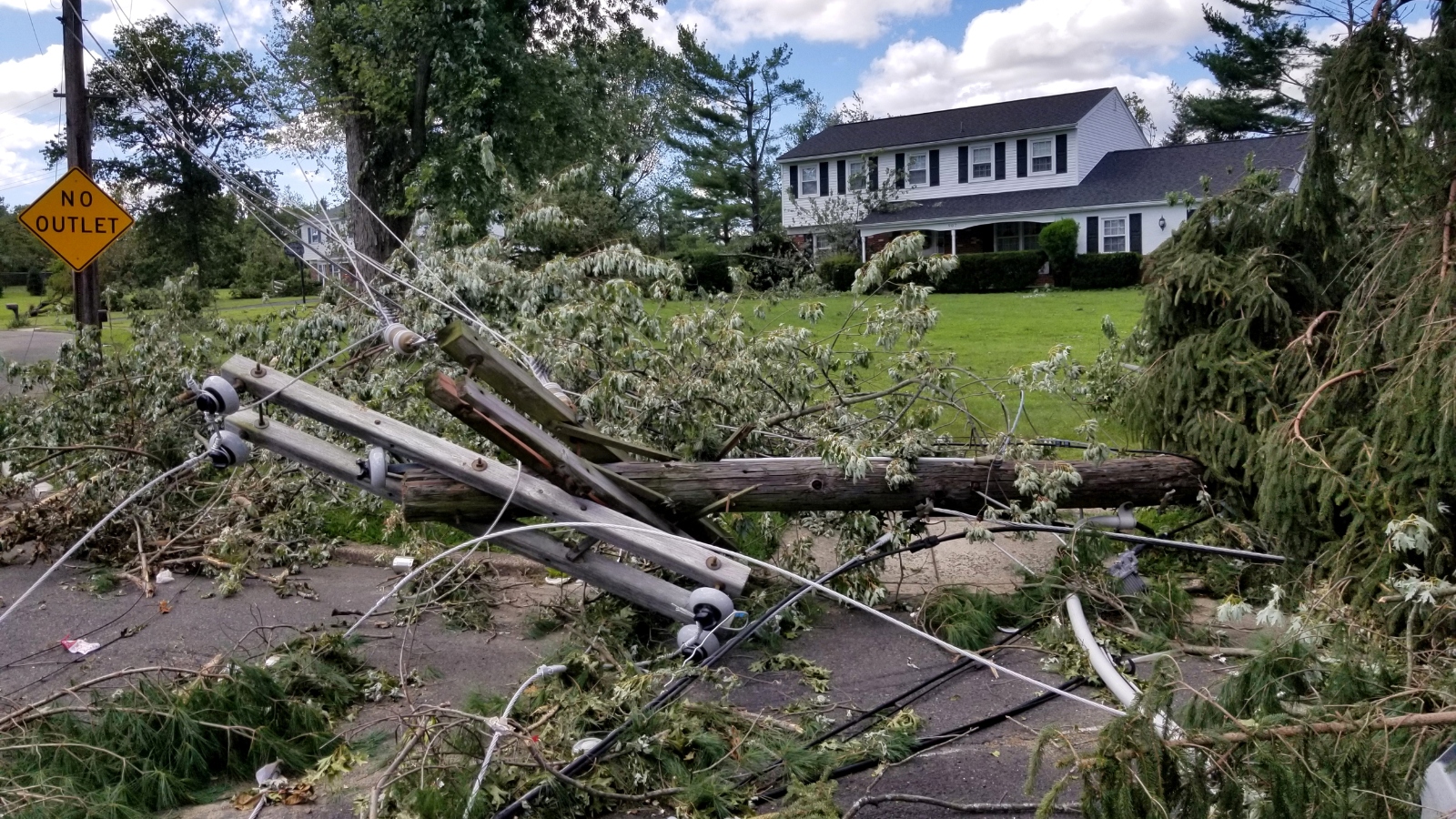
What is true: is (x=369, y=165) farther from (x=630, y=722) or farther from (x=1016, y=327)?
(x=630, y=722)

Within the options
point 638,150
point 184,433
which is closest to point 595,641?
point 184,433

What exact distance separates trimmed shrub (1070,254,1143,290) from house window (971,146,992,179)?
7.78 m

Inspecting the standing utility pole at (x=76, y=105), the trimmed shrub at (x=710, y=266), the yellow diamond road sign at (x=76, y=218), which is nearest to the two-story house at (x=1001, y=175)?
the trimmed shrub at (x=710, y=266)

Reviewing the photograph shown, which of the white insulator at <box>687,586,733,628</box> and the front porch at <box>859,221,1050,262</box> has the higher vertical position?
the front porch at <box>859,221,1050,262</box>

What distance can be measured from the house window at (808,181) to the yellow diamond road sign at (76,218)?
27.6 m

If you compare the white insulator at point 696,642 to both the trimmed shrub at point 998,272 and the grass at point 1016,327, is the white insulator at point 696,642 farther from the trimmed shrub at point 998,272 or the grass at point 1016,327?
the trimmed shrub at point 998,272

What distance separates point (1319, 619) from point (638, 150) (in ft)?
136

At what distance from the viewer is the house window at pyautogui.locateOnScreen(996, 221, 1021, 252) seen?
34.0m

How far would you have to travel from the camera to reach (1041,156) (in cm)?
3359

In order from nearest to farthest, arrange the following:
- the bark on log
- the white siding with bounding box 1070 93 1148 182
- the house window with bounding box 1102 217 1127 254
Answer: the bark on log < the house window with bounding box 1102 217 1127 254 < the white siding with bounding box 1070 93 1148 182

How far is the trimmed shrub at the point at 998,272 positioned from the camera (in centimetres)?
2745

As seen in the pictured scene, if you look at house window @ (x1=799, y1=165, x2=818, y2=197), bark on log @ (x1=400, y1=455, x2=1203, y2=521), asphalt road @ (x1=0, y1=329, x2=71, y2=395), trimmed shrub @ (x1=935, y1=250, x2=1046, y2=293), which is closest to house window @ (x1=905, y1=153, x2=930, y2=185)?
house window @ (x1=799, y1=165, x2=818, y2=197)

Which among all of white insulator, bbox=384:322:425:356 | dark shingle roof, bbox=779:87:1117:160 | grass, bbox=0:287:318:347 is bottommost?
white insulator, bbox=384:322:425:356

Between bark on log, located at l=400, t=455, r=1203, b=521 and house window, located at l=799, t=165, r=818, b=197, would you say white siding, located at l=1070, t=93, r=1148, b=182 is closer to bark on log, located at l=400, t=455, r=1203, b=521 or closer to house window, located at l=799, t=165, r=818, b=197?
house window, located at l=799, t=165, r=818, b=197
